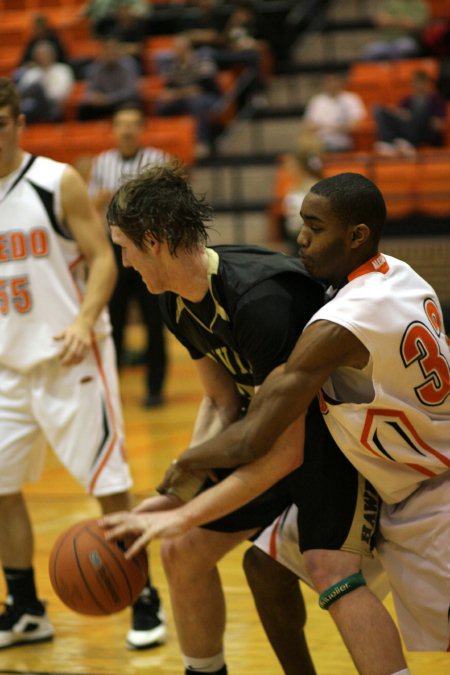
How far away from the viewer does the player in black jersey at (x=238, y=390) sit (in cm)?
308

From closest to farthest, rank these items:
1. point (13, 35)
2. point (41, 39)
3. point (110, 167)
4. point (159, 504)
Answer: point (159, 504)
point (110, 167)
point (41, 39)
point (13, 35)

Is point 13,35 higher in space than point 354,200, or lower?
higher

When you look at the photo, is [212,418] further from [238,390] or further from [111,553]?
[111,553]

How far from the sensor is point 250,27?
51.1ft

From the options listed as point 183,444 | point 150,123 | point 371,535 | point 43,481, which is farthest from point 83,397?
point 150,123

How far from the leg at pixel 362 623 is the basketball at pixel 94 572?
561 mm

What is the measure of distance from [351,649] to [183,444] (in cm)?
490

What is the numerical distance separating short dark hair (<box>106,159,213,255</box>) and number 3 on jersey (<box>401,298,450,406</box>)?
0.68m

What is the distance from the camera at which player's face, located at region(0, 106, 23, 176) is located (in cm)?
429

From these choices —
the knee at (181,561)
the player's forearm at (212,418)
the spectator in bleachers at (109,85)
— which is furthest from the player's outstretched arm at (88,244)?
the spectator in bleachers at (109,85)

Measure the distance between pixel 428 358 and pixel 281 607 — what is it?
1003mm

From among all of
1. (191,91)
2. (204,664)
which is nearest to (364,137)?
(191,91)

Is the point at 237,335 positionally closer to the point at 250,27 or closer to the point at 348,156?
the point at 348,156

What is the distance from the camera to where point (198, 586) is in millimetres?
3469
